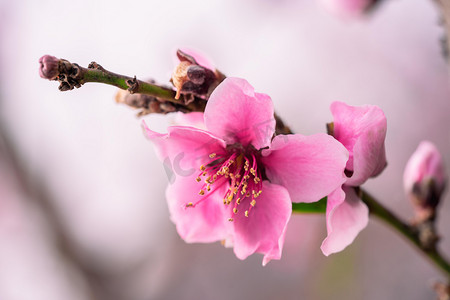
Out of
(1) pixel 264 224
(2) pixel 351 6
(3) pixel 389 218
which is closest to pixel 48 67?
(1) pixel 264 224

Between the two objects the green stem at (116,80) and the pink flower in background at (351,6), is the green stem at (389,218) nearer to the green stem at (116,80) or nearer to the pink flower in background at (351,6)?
the green stem at (116,80)

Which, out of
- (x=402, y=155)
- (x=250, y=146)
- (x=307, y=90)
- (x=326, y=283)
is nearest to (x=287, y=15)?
(x=307, y=90)

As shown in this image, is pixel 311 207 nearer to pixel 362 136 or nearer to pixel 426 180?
pixel 362 136

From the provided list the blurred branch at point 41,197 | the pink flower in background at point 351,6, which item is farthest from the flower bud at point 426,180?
the blurred branch at point 41,197

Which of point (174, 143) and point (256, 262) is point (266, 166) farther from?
point (256, 262)

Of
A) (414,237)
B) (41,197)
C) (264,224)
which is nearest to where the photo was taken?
(264,224)

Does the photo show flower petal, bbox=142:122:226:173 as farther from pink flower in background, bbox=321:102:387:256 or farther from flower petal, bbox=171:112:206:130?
pink flower in background, bbox=321:102:387:256
